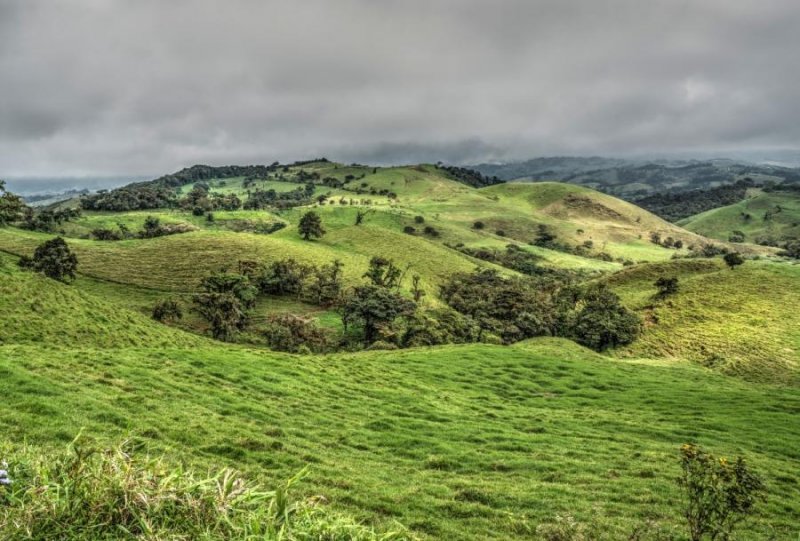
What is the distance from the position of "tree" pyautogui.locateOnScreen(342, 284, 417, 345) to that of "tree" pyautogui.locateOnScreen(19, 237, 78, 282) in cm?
6467

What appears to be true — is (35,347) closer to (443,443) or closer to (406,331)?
(443,443)

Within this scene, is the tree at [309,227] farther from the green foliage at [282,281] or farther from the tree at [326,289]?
the green foliage at [282,281]

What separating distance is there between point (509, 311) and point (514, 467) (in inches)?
3080

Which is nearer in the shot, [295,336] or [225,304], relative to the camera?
[295,336]

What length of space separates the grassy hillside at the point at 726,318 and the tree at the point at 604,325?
2.49 metres

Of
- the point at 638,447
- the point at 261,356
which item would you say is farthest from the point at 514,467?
the point at 261,356

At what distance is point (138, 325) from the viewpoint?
55844 mm

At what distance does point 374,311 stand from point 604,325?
42.9m

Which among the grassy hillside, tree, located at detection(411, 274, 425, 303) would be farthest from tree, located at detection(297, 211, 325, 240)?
the grassy hillside

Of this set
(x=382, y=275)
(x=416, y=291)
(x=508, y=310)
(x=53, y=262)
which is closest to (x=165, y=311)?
(x=53, y=262)

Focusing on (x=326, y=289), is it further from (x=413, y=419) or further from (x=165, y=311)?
(x=413, y=419)

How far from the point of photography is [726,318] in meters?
91.0

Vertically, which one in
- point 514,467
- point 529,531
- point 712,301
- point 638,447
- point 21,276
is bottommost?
point 712,301

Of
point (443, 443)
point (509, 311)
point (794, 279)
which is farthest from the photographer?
point (794, 279)
